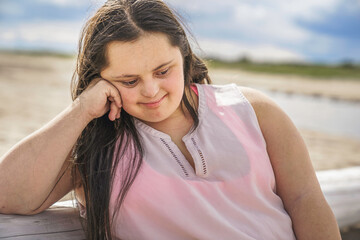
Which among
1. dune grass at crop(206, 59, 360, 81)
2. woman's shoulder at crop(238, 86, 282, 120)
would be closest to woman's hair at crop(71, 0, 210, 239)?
woman's shoulder at crop(238, 86, 282, 120)

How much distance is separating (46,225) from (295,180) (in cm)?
112

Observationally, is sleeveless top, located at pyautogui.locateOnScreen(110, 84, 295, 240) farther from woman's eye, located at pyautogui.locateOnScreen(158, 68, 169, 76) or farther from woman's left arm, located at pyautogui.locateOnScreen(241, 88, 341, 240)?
woman's eye, located at pyautogui.locateOnScreen(158, 68, 169, 76)

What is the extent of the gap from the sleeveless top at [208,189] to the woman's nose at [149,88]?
212mm

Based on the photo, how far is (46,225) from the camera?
1.86 m

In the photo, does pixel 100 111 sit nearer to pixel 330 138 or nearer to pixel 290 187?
pixel 290 187

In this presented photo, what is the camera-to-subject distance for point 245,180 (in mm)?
1788

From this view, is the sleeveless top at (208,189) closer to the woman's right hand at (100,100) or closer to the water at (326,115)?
the woman's right hand at (100,100)

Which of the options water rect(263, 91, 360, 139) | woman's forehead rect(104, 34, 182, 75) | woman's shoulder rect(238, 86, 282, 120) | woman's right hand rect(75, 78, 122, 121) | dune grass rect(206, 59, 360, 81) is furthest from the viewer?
dune grass rect(206, 59, 360, 81)

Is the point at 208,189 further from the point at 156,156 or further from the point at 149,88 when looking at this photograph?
the point at 149,88

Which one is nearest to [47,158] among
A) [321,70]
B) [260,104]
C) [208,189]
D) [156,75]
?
[156,75]

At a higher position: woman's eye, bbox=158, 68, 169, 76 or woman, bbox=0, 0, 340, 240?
woman's eye, bbox=158, 68, 169, 76

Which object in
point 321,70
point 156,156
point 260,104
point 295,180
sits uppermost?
point 260,104

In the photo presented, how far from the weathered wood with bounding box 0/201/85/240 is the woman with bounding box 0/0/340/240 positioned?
1.9 inches

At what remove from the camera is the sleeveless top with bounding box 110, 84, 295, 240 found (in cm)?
172
